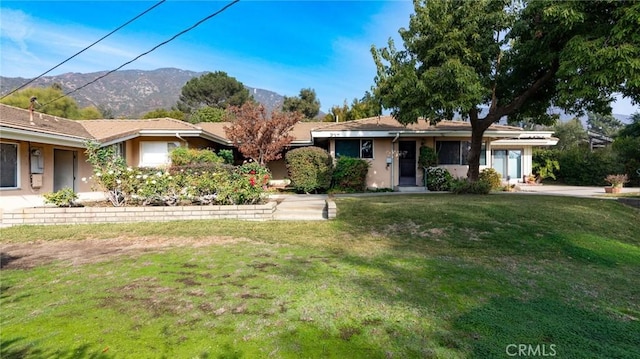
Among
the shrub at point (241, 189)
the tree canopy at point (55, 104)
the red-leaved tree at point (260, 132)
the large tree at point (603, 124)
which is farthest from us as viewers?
the large tree at point (603, 124)

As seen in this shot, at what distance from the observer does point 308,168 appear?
557 inches

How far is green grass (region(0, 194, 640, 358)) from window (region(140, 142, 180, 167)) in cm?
918

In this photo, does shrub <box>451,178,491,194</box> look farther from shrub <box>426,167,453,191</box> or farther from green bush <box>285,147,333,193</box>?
green bush <box>285,147,333,193</box>

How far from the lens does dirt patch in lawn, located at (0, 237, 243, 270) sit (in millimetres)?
5367

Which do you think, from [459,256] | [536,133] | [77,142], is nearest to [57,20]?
[77,142]

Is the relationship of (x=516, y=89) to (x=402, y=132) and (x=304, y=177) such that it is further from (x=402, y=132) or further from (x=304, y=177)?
(x=304, y=177)

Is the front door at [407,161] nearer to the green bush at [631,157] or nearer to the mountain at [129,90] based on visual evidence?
the green bush at [631,157]

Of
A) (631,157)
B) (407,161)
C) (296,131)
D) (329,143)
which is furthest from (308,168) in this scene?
(631,157)

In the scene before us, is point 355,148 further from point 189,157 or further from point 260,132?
point 189,157

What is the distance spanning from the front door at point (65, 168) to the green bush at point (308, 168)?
9434mm

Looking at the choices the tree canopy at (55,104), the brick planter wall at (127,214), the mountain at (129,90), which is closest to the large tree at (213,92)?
the tree canopy at (55,104)

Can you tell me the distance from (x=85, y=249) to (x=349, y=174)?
10.8 m

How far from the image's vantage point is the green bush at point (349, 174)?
49.1 feet
